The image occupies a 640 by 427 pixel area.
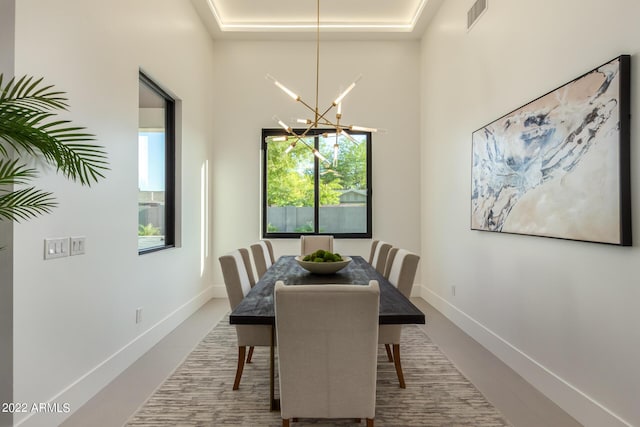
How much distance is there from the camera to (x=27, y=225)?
1.92 m

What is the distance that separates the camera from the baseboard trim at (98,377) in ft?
6.67

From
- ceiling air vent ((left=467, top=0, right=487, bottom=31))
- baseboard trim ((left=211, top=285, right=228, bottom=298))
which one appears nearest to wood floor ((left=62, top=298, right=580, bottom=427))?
baseboard trim ((left=211, top=285, right=228, bottom=298))

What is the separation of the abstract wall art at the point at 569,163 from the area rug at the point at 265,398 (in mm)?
1197

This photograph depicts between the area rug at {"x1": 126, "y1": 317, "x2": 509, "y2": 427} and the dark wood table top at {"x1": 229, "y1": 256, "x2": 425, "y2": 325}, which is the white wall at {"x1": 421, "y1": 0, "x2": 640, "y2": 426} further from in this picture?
the dark wood table top at {"x1": 229, "y1": 256, "x2": 425, "y2": 325}

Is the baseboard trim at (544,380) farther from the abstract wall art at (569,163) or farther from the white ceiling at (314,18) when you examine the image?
the white ceiling at (314,18)

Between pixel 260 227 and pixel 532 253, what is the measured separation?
3608mm

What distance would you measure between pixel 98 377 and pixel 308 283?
155cm

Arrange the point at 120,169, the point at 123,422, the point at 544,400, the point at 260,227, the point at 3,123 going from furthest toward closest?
the point at 260,227 → the point at 120,169 → the point at 544,400 → the point at 123,422 → the point at 3,123

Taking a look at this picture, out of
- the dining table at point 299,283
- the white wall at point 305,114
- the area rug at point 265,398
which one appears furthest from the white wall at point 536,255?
the dining table at point 299,283

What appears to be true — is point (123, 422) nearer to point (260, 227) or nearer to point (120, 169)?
point (120, 169)

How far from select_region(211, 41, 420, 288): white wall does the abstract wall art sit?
216 centimetres

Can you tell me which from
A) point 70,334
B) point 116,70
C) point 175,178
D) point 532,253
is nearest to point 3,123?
point 70,334

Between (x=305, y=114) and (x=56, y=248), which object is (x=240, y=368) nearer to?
(x=56, y=248)

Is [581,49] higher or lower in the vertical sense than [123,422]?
higher
